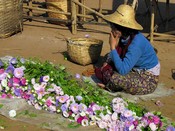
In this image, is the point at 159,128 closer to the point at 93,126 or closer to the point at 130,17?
the point at 93,126

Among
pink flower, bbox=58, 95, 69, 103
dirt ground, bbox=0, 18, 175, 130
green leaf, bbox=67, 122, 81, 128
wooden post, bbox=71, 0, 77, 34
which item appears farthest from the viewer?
wooden post, bbox=71, 0, 77, 34

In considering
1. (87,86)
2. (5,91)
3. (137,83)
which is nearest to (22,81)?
(5,91)

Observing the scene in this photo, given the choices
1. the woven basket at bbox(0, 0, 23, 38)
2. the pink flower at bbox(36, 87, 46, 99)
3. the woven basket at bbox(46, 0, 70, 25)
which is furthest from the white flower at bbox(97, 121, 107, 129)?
the woven basket at bbox(46, 0, 70, 25)

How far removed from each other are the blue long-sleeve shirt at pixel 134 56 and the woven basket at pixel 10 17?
302 centimetres

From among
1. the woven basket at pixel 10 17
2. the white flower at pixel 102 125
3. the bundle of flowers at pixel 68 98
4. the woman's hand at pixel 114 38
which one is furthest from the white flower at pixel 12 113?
the woven basket at pixel 10 17

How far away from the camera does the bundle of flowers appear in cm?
346

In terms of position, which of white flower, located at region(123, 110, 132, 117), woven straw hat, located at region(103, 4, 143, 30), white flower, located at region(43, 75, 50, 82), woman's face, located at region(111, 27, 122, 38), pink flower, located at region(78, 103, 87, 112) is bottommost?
pink flower, located at region(78, 103, 87, 112)

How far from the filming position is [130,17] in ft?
13.8

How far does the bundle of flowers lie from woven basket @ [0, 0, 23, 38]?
230 cm

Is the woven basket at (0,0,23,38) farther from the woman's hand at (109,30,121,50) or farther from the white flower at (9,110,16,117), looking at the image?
the white flower at (9,110,16,117)

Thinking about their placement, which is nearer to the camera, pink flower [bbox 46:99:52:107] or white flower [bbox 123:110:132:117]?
white flower [bbox 123:110:132:117]

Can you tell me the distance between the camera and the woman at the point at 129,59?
4.08 meters

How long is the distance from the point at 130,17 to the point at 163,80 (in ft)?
3.78

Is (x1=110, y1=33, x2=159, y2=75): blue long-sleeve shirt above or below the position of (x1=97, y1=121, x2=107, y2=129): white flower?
above
